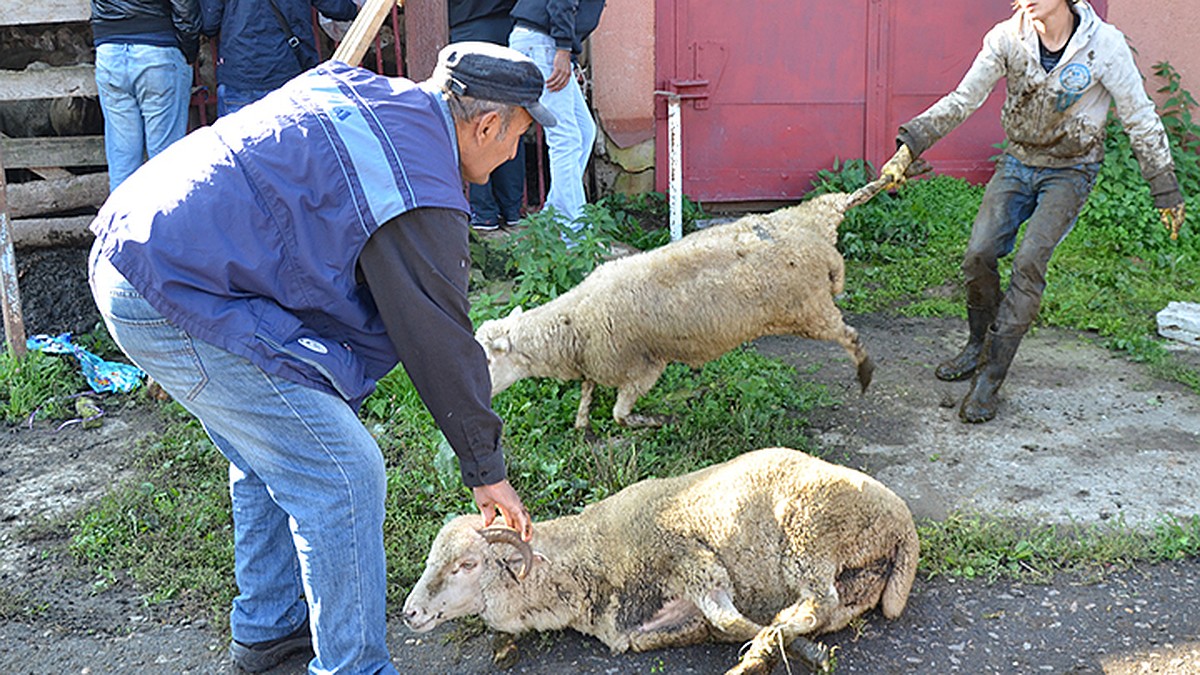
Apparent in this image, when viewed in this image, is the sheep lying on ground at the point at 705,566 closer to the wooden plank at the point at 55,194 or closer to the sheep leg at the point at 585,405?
the sheep leg at the point at 585,405

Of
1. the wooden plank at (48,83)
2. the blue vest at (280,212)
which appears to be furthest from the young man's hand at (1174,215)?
the wooden plank at (48,83)

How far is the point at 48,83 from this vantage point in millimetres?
6984

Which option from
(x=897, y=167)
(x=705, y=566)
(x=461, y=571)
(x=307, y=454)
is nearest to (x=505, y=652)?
(x=461, y=571)

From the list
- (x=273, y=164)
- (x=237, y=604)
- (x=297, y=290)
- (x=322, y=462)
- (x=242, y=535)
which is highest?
(x=273, y=164)

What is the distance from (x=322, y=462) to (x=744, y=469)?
1557 millimetres

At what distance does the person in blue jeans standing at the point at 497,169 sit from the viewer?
7184mm

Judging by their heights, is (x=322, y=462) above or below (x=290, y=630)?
above

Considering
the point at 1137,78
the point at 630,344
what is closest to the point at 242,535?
the point at 630,344

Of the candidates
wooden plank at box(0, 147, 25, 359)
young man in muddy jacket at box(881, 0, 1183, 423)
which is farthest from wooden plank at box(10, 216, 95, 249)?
young man in muddy jacket at box(881, 0, 1183, 423)

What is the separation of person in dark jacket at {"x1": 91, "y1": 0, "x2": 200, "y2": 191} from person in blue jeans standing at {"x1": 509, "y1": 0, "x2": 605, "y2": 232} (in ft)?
6.49

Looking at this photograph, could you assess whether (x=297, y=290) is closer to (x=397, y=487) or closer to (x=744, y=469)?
(x=744, y=469)

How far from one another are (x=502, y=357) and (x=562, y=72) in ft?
7.40

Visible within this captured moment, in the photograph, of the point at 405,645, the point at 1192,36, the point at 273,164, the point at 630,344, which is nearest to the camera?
the point at 273,164

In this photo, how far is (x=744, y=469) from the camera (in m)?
3.77
